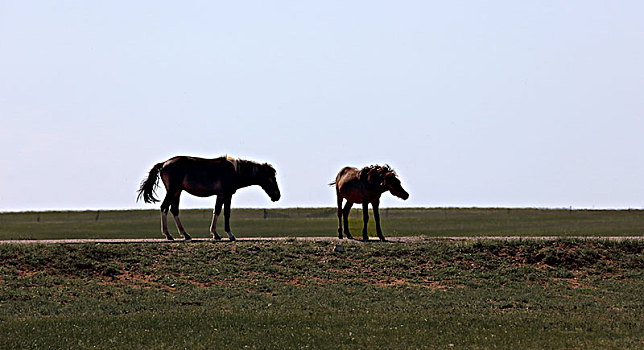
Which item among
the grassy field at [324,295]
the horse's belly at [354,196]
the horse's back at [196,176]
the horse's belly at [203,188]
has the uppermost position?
the horse's back at [196,176]

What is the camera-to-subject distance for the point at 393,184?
3086 cm

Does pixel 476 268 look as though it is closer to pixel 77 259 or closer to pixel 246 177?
pixel 246 177

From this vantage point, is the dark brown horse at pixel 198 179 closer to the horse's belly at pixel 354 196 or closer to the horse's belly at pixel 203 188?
the horse's belly at pixel 203 188

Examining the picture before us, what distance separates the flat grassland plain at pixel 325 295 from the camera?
58.1 feet

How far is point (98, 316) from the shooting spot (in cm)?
2039

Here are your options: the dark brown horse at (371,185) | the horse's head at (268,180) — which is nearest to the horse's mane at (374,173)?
the dark brown horse at (371,185)

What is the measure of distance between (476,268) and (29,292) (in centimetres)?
1288

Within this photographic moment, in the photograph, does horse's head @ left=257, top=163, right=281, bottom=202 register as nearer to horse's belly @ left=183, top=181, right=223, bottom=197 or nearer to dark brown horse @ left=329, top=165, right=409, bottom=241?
horse's belly @ left=183, top=181, right=223, bottom=197

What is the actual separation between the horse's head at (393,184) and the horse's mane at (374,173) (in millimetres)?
84

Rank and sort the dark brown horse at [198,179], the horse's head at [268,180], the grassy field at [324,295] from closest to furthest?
1. the grassy field at [324,295]
2. the dark brown horse at [198,179]
3. the horse's head at [268,180]

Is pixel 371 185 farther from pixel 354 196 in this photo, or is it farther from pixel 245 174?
pixel 245 174

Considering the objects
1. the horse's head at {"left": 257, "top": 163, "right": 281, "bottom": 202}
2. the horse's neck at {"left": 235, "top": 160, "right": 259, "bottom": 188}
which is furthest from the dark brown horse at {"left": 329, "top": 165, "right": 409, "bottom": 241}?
the horse's neck at {"left": 235, "top": 160, "right": 259, "bottom": 188}

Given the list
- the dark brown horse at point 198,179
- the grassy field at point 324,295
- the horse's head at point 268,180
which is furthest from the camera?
the horse's head at point 268,180

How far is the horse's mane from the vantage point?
30.7m
